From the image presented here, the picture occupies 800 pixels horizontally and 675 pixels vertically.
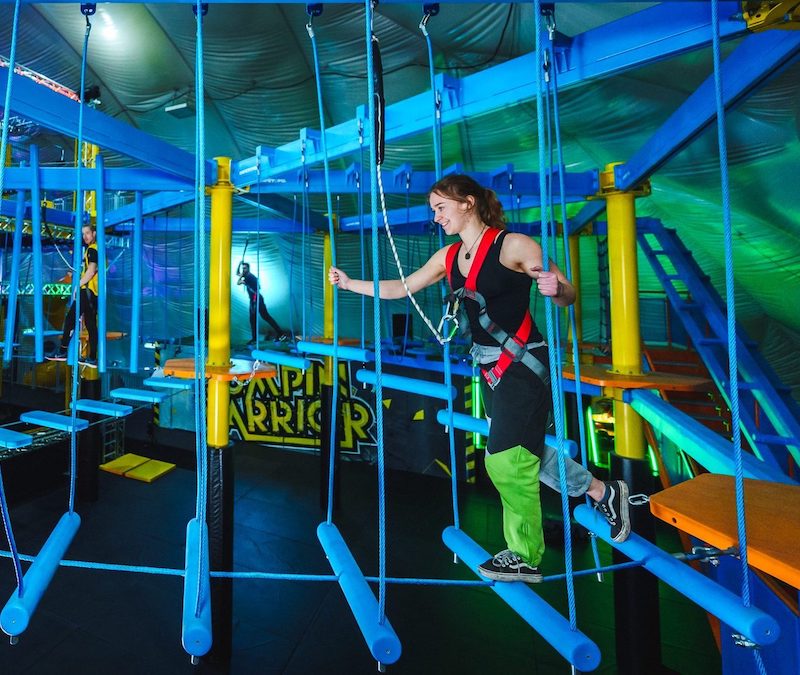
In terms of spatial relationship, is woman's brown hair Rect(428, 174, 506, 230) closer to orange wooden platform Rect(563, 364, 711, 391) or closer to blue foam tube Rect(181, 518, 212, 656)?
blue foam tube Rect(181, 518, 212, 656)

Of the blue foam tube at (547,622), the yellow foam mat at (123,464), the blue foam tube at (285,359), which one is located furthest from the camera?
the yellow foam mat at (123,464)

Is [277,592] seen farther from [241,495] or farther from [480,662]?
[241,495]

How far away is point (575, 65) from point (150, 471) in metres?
7.93

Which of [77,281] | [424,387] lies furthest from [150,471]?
[424,387]

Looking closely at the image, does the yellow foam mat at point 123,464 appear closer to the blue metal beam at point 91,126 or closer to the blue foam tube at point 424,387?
the blue metal beam at point 91,126

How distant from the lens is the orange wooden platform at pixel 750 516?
2.81 ft

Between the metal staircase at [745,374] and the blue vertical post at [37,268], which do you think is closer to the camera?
the blue vertical post at [37,268]

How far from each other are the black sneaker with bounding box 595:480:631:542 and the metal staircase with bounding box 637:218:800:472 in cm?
212

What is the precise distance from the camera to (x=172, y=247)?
8.45m

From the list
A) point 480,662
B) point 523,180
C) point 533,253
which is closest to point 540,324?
point 523,180

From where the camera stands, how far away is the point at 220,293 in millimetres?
3564

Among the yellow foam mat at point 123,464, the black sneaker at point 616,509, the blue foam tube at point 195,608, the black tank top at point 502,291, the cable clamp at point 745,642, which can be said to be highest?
the black tank top at point 502,291

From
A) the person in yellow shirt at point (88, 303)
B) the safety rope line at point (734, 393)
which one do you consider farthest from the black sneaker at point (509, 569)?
the person in yellow shirt at point (88, 303)

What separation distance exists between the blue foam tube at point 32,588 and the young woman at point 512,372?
119 cm
